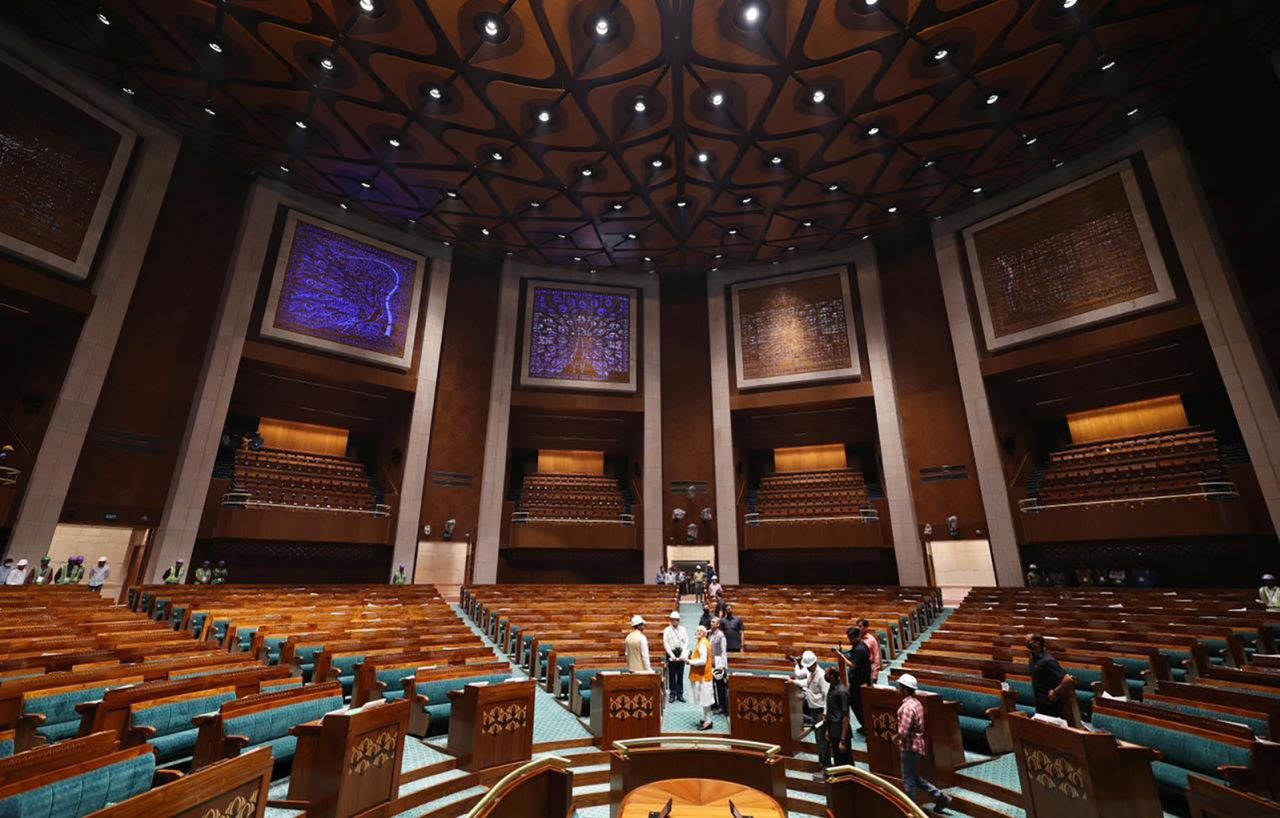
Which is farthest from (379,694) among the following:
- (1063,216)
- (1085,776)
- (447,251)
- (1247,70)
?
(1247,70)

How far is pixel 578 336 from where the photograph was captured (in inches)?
778

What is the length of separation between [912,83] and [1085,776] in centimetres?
1306

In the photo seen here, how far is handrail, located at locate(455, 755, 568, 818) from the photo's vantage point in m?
2.43

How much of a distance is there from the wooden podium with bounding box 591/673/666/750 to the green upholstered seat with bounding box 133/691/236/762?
3152 millimetres

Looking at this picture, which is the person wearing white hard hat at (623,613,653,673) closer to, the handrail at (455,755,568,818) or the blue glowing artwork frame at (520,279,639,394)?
the handrail at (455,755,568,818)

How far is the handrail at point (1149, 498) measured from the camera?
40.1 ft

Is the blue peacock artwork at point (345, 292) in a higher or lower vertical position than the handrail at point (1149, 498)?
higher

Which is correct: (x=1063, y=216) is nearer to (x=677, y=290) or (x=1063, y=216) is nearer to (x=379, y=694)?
(x=677, y=290)

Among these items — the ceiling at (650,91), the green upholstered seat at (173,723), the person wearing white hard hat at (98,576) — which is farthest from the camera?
the person wearing white hard hat at (98,576)

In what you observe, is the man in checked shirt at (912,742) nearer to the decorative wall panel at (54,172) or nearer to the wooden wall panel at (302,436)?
the decorative wall panel at (54,172)

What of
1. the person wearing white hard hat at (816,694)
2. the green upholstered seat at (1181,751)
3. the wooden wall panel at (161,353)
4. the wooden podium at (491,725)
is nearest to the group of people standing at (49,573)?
the wooden wall panel at (161,353)

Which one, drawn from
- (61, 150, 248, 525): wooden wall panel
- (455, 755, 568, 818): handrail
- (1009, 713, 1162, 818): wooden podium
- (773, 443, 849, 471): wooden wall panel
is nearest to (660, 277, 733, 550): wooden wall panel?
(773, 443, 849, 471): wooden wall panel

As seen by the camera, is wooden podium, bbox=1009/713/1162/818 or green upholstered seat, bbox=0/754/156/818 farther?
wooden podium, bbox=1009/713/1162/818

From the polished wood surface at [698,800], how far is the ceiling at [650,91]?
12099 mm
